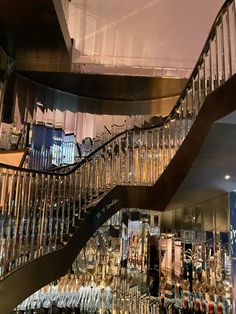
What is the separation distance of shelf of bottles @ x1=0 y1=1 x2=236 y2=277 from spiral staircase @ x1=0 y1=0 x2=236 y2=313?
0.01 meters

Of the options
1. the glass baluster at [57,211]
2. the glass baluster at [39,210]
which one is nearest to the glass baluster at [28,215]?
the glass baluster at [39,210]

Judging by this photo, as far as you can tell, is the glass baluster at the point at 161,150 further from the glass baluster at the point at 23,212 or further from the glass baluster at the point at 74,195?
the glass baluster at the point at 23,212

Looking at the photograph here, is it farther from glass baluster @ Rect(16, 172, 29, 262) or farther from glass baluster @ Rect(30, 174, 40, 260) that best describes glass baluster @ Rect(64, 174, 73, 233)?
glass baluster @ Rect(16, 172, 29, 262)

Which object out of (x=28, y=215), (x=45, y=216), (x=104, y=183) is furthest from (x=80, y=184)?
(x=28, y=215)

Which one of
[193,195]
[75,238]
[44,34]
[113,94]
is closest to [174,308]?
[193,195]

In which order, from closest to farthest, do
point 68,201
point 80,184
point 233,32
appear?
point 233,32
point 68,201
point 80,184

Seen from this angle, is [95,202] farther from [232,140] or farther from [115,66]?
[115,66]

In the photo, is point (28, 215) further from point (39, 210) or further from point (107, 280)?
point (107, 280)

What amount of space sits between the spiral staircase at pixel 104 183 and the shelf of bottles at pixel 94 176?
11 mm

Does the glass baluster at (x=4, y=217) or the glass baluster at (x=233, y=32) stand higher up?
the glass baluster at (x=233, y=32)

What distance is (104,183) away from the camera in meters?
5.66

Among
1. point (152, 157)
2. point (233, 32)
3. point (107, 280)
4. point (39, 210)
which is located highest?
point (233, 32)

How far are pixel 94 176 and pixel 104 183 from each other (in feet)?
0.66

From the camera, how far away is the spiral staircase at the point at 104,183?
3363 millimetres
